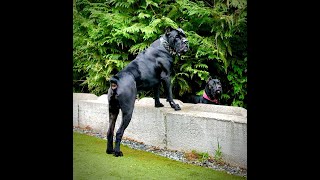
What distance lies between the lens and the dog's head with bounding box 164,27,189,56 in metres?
3.37

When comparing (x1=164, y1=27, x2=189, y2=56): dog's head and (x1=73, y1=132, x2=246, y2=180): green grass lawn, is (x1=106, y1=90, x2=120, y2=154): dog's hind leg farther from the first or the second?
(x1=164, y1=27, x2=189, y2=56): dog's head

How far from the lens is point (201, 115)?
3.47 metres

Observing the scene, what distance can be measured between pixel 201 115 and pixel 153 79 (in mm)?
595

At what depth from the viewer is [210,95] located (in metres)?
4.50

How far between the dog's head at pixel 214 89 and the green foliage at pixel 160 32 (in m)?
0.10

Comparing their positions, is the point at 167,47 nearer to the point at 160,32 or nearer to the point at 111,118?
the point at 160,32

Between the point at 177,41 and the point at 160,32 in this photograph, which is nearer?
the point at 177,41

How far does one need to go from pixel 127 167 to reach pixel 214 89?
1.93 m

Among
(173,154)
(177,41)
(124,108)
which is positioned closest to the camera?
(124,108)

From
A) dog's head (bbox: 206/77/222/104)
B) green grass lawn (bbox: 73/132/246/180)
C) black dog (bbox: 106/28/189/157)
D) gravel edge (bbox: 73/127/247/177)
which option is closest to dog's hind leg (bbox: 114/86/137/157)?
black dog (bbox: 106/28/189/157)

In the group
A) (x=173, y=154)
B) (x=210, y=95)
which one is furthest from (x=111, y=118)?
(x=210, y=95)

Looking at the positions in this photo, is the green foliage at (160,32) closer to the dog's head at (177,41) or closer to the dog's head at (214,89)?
the dog's head at (214,89)
